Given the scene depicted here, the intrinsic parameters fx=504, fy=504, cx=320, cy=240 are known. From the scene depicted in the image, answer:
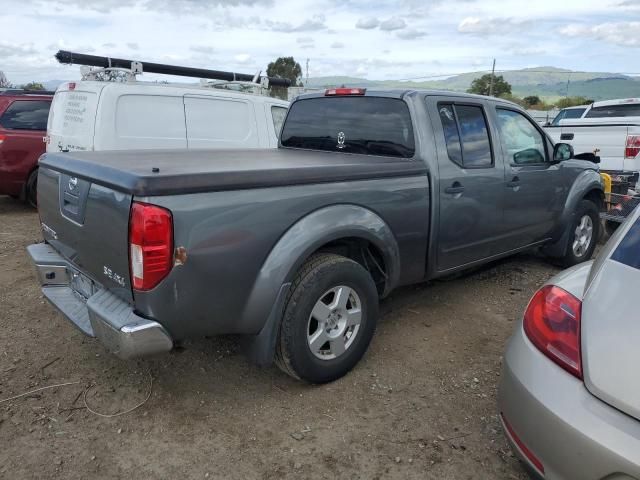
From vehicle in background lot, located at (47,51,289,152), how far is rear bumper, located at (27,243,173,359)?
316 cm

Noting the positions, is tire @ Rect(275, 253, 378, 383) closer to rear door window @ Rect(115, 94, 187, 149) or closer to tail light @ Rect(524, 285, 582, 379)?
tail light @ Rect(524, 285, 582, 379)

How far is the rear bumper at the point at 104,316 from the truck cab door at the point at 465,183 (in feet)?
7.02

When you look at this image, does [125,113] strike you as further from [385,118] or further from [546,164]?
[546,164]

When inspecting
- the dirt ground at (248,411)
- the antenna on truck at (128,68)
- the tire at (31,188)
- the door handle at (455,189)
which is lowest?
the dirt ground at (248,411)

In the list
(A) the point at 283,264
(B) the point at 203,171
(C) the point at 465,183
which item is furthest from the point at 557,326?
(C) the point at 465,183

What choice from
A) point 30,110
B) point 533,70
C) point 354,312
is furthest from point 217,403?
point 533,70

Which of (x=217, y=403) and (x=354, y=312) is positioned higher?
(x=354, y=312)

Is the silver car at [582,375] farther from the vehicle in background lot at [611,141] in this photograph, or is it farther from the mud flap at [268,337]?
the vehicle in background lot at [611,141]

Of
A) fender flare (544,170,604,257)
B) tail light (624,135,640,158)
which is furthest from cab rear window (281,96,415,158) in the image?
tail light (624,135,640,158)

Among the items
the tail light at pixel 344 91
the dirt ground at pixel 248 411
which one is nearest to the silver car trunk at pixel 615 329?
the dirt ground at pixel 248 411

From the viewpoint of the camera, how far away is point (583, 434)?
167 cm

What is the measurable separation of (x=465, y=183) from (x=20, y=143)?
278 inches

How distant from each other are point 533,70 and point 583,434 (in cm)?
3382

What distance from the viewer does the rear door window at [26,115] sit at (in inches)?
309
